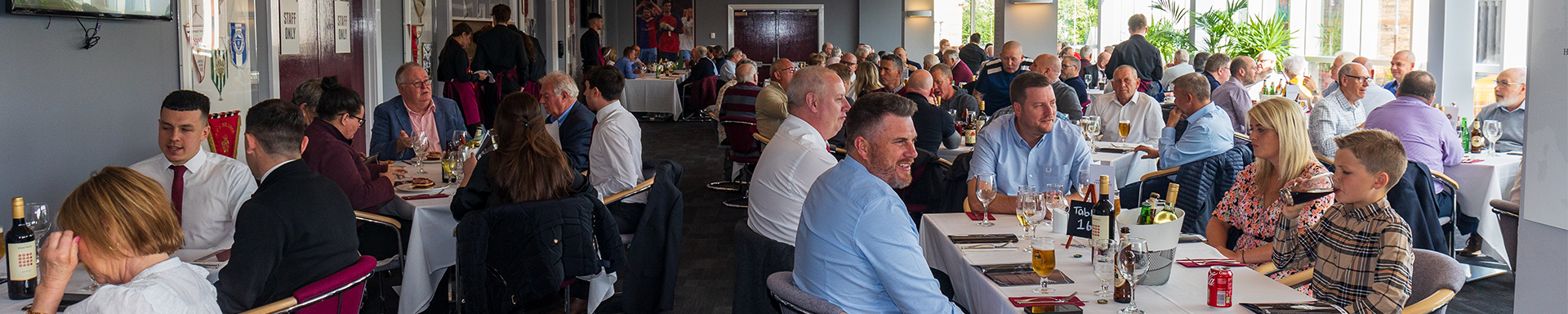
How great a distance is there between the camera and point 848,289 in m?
2.45

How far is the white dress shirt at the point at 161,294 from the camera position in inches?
84.7

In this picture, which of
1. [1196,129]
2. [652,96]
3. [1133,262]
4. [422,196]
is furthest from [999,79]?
[652,96]

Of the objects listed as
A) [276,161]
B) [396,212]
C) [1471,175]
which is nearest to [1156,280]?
[276,161]

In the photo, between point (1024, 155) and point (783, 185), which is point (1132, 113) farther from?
point (783, 185)

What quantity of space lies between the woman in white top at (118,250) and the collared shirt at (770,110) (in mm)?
5220

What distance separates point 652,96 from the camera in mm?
15562

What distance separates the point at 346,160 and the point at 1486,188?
16.9ft

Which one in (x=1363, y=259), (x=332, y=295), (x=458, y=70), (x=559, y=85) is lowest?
(x=332, y=295)

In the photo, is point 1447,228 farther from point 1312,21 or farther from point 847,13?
point 847,13

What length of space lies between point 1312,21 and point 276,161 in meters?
11.4

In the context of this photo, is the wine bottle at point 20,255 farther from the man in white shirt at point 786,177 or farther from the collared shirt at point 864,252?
the man in white shirt at point 786,177

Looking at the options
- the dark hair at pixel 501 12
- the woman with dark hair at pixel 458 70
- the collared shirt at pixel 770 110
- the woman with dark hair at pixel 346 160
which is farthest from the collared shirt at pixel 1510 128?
the dark hair at pixel 501 12

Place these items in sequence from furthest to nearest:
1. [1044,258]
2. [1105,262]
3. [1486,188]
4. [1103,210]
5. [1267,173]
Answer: [1486,188] < [1267,173] < [1103,210] < [1044,258] < [1105,262]

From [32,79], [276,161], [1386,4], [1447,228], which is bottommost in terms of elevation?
[1447,228]
